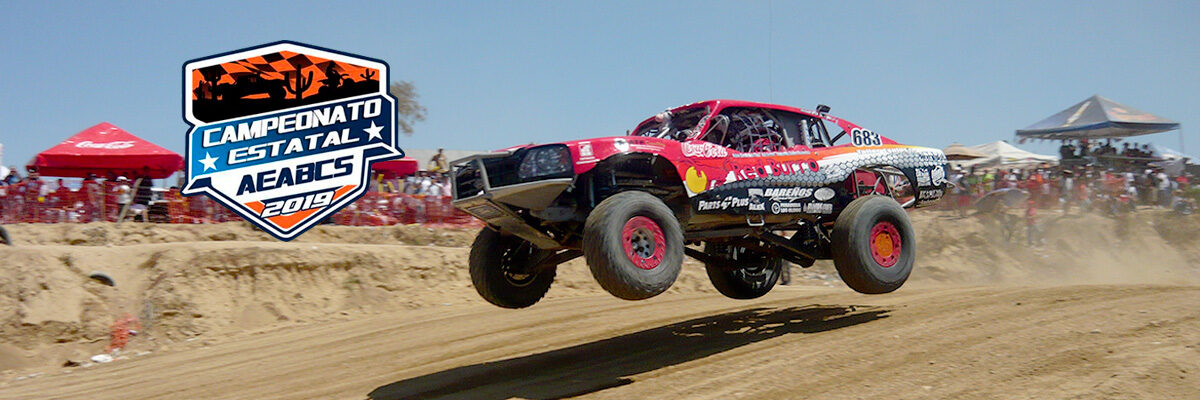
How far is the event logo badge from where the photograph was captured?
42.9ft

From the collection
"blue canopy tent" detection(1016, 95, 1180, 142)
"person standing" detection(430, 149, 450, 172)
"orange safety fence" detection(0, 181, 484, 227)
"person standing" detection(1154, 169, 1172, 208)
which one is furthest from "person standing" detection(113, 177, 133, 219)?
"blue canopy tent" detection(1016, 95, 1180, 142)

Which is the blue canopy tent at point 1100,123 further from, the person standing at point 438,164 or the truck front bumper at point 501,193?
the truck front bumper at point 501,193

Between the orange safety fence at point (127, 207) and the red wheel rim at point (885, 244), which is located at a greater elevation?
the orange safety fence at point (127, 207)

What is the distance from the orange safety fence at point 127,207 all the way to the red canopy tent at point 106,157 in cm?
51

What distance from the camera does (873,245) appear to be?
25.7 ft

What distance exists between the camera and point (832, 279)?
650 inches

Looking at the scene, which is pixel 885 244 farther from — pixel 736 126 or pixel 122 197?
pixel 122 197

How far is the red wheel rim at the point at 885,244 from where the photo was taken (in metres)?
7.86

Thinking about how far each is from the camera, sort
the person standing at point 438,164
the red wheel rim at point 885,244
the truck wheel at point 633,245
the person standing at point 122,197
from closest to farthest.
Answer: the truck wheel at point 633,245 → the red wheel rim at point 885,244 → the person standing at point 122,197 → the person standing at point 438,164

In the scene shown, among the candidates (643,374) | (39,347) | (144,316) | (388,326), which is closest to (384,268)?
(388,326)

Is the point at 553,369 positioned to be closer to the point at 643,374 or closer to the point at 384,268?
the point at 643,374

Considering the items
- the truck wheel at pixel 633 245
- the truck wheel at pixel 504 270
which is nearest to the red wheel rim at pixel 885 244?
the truck wheel at pixel 633 245

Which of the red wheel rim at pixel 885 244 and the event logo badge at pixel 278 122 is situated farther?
the event logo badge at pixel 278 122

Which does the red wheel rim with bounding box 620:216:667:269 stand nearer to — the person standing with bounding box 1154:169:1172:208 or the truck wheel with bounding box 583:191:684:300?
the truck wheel with bounding box 583:191:684:300
